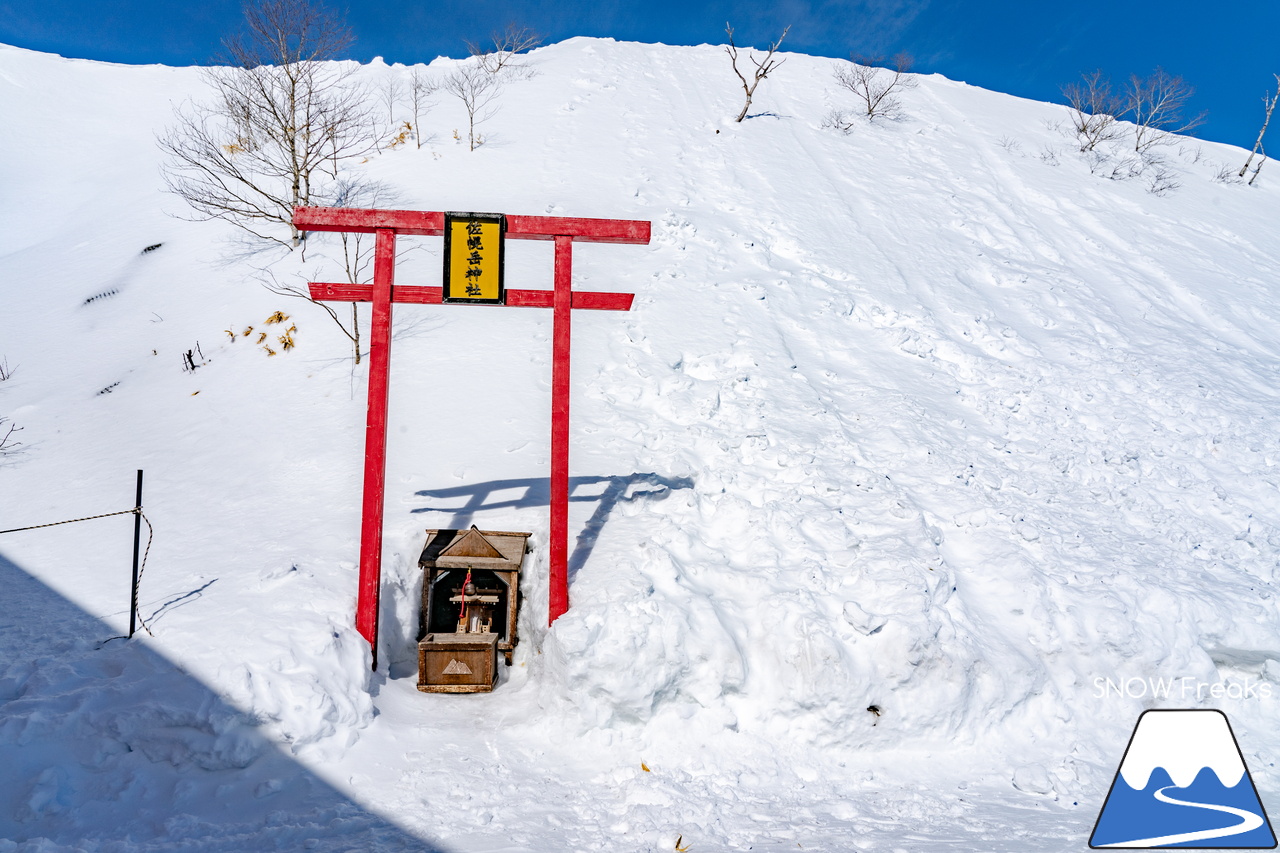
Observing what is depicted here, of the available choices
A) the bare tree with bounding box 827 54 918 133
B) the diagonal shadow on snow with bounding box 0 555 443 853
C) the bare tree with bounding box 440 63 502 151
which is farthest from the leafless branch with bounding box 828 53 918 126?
the diagonal shadow on snow with bounding box 0 555 443 853

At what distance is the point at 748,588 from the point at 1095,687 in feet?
12.1

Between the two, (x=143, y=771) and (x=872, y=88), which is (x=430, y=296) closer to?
(x=143, y=771)

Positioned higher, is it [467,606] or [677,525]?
[677,525]

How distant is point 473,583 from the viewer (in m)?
7.12

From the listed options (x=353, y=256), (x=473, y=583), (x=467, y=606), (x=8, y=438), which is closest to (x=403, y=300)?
(x=473, y=583)

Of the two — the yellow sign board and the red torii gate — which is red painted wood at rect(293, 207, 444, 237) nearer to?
the red torii gate

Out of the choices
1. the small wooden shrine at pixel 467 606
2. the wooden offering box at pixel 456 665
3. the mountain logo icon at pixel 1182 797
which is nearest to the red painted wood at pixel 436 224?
the small wooden shrine at pixel 467 606

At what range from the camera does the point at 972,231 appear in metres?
15.5

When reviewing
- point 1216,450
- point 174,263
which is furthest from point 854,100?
point 174,263

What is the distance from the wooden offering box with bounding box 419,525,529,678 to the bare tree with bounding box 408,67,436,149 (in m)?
16.3

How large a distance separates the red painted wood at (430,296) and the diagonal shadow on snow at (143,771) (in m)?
3.88

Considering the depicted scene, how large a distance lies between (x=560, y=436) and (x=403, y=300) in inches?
91.1

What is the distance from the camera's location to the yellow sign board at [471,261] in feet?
21.2

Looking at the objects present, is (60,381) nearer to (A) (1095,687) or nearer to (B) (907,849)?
(B) (907,849)
